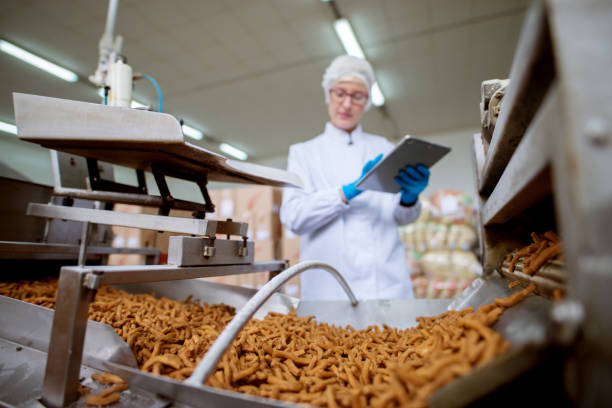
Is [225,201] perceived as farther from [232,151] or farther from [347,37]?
[232,151]

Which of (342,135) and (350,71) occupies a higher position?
(350,71)

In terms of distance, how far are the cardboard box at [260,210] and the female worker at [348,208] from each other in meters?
0.90

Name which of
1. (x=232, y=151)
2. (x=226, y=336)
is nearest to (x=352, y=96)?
(x=226, y=336)

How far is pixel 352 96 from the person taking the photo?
194 centimetres

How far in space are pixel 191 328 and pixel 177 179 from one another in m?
0.43

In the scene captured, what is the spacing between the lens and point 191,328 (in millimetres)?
855

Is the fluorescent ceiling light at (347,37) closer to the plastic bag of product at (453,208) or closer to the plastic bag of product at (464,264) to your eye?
the plastic bag of product at (453,208)

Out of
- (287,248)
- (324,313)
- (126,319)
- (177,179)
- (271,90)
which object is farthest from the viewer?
(271,90)

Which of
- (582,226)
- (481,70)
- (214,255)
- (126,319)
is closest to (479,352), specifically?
(582,226)

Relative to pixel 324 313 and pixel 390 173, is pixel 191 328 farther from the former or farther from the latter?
pixel 390 173

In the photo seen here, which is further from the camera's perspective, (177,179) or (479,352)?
(177,179)

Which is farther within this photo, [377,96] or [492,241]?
[377,96]

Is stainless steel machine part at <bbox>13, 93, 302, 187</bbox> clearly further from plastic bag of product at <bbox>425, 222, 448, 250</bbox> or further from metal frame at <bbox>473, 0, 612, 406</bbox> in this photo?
plastic bag of product at <bbox>425, 222, 448, 250</bbox>

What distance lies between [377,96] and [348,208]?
11.7 ft
